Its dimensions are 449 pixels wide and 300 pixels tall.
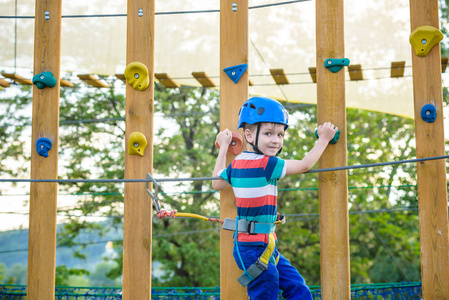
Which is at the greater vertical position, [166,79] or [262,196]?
[166,79]

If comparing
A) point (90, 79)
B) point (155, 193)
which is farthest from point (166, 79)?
point (155, 193)

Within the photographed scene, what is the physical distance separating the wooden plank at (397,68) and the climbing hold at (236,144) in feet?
11.4

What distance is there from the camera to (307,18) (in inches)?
249

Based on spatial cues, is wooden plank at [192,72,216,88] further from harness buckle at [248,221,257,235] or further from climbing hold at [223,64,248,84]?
harness buckle at [248,221,257,235]

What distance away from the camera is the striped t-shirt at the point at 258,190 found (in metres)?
2.65

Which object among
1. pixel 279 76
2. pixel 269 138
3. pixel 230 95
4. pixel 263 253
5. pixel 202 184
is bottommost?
pixel 263 253

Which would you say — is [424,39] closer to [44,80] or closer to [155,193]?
[155,193]

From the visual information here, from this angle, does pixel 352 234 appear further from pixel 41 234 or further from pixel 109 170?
pixel 41 234

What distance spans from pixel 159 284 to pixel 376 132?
6.37 meters

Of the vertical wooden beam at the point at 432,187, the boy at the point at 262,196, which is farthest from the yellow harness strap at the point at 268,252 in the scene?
the vertical wooden beam at the point at 432,187

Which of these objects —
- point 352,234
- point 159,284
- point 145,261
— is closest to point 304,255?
point 352,234

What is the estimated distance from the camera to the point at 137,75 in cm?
295

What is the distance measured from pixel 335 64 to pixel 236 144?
0.68 metres

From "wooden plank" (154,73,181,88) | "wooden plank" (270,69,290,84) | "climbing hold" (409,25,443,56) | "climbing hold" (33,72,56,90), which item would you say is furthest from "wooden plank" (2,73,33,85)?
"climbing hold" (409,25,443,56)
